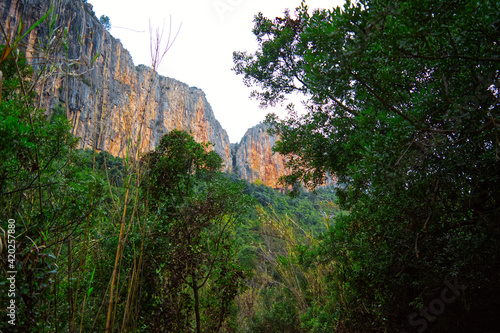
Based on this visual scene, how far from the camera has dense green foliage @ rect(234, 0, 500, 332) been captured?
4.91 ft

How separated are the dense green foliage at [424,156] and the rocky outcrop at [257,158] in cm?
3449

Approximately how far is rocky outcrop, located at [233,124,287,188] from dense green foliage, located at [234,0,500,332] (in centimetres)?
3449

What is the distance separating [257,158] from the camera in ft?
131

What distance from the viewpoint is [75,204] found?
168 centimetres

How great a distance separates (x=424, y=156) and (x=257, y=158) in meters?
38.1

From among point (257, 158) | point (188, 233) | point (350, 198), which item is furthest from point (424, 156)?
point (257, 158)

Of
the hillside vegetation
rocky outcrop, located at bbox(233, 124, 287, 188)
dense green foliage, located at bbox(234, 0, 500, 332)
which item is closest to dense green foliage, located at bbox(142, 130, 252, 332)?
the hillside vegetation

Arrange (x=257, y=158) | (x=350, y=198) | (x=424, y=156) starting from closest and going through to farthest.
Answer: (x=424, y=156) → (x=350, y=198) → (x=257, y=158)

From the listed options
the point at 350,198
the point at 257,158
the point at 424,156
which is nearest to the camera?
the point at 424,156

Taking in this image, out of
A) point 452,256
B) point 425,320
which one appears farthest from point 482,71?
point 425,320

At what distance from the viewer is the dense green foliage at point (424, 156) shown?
58.9 inches

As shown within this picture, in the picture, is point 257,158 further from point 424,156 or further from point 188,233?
point 424,156

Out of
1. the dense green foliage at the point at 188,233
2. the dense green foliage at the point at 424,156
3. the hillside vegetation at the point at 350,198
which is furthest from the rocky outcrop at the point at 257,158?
the dense green foliage at the point at 424,156

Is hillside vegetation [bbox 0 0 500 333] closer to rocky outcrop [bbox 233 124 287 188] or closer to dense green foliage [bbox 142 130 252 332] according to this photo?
dense green foliage [bbox 142 130 252 332]
